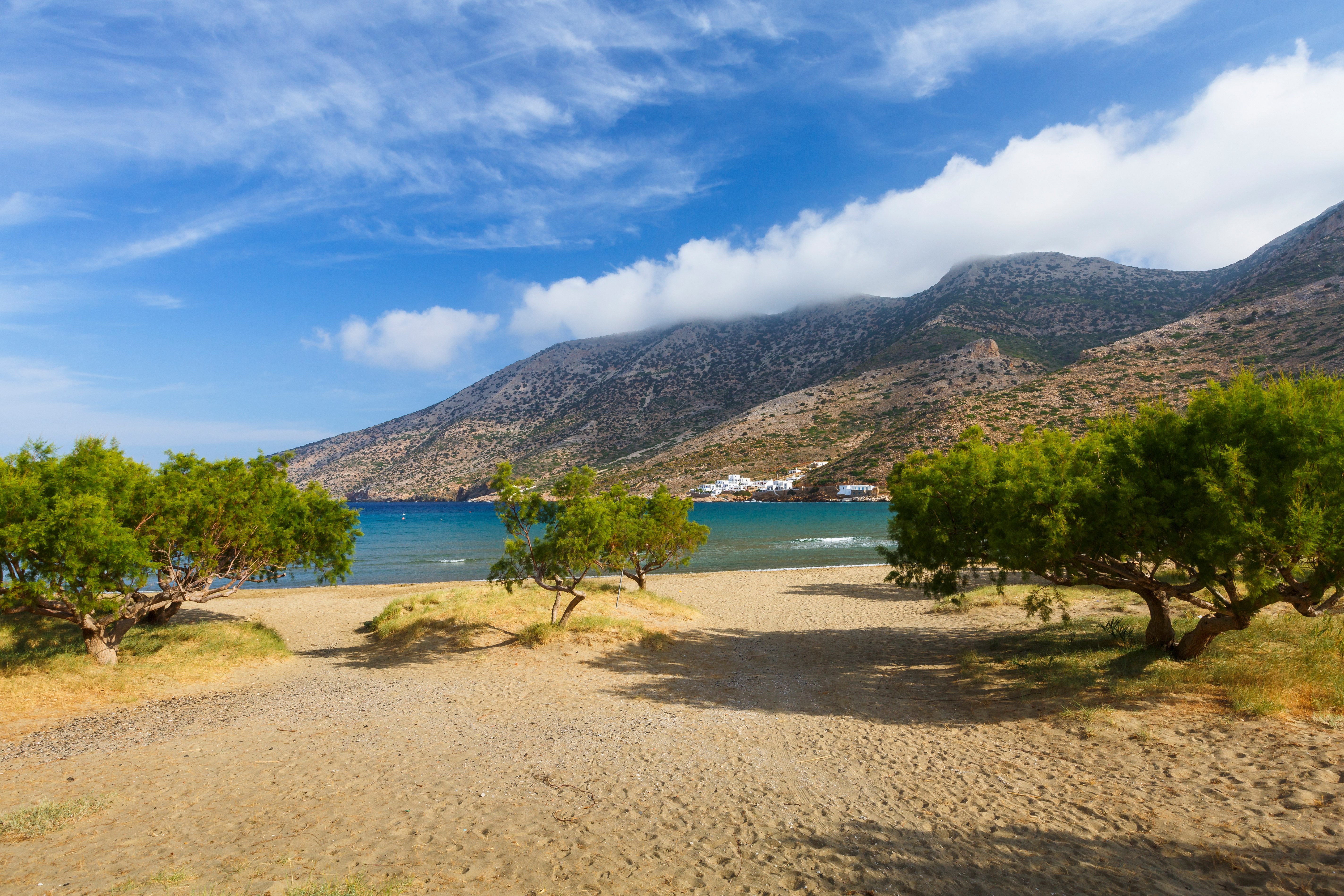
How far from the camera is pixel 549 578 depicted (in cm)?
1848

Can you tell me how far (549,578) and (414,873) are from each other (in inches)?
492

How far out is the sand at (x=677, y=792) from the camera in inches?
235

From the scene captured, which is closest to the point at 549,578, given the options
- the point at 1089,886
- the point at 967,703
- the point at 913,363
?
the point at 967,703

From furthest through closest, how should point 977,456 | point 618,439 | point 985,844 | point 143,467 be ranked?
point 618,439
point 143,467
point 977,456
point 985,844

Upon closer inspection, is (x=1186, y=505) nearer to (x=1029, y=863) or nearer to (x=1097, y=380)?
(x=1029, y=863)

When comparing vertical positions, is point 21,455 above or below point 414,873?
above

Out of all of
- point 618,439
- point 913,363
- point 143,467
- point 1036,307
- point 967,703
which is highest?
point 1036,307

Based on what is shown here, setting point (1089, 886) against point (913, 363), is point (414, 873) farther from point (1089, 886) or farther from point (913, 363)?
point (913, 363)

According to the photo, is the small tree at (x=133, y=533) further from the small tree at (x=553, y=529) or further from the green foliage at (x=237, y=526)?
the small tree at (x=553, y=529)

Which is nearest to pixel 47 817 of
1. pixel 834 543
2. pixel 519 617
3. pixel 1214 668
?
pixel 519 617

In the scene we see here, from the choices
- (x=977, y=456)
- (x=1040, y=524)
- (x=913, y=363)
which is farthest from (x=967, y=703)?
(x=913, y=363)

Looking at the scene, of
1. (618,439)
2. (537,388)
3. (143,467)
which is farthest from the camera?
(537,388)

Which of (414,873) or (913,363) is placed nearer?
(414,873)

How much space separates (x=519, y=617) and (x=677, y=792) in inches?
549
